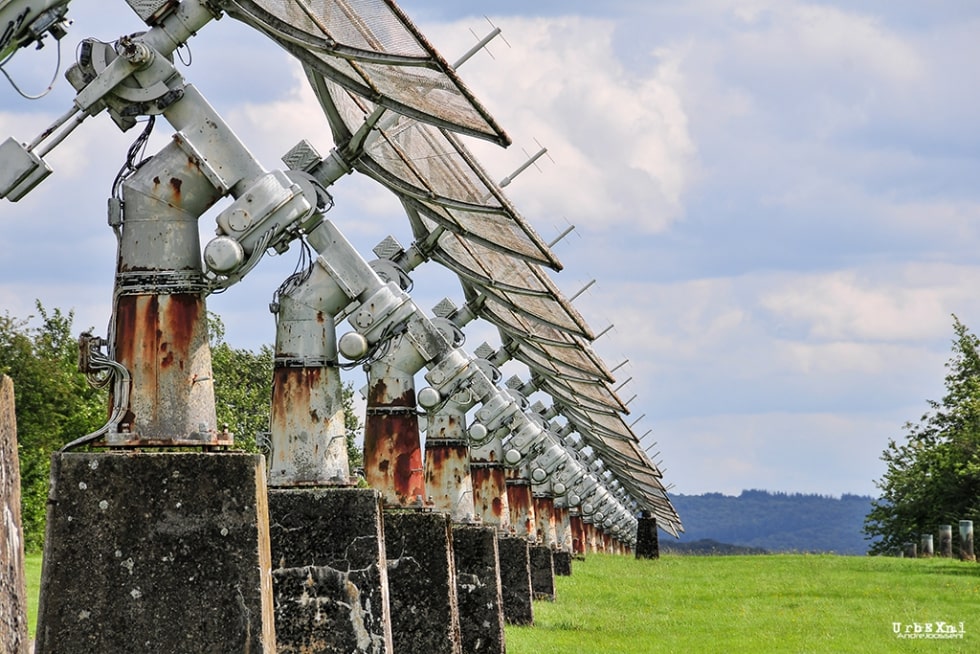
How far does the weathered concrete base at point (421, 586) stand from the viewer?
17406 millimetres

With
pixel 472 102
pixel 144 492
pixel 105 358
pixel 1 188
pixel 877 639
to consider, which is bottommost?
pixel 877 639

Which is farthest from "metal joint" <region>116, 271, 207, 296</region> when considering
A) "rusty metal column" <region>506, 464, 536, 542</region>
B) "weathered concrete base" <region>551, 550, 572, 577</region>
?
"weathered concrete base" <region>551, 550, 572, 577</region>

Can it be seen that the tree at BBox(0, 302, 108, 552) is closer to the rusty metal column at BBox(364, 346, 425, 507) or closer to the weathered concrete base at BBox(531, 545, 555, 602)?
the weathered concrete base at BBox(531, 545, 555, 602)

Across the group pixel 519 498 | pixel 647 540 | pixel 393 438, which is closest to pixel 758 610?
pixel 519 498

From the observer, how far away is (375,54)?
11.4m

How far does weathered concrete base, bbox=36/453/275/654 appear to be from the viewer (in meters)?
10.0

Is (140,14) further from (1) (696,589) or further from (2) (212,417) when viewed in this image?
(1) (696,589)

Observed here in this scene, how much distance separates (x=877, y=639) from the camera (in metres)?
24.6

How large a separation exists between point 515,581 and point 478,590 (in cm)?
742

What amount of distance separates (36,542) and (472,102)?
36065mm

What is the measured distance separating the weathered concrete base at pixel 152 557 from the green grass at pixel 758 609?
12542 mm

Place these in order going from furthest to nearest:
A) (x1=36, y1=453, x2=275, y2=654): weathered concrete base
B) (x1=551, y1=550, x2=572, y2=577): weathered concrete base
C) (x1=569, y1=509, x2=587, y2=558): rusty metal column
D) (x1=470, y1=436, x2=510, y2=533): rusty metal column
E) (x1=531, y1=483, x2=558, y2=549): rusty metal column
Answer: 1. (x1=569, y1=509, x2=587, y2=558): rusty metal column
2. (x1=531, y1=483, x2=558, y2=549): rusty metal column
3. (x1=551, y1=550, x2=572, y2=577): weathered concrete base
4. (x1=470, y1=436, x2=510, y2=533): rusty metal column
5. (x1=36, y1=453, x2=275, y2=654): weathered concrete base

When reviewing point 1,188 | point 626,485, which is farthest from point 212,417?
point 626,485

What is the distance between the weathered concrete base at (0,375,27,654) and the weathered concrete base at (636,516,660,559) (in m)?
57.5
